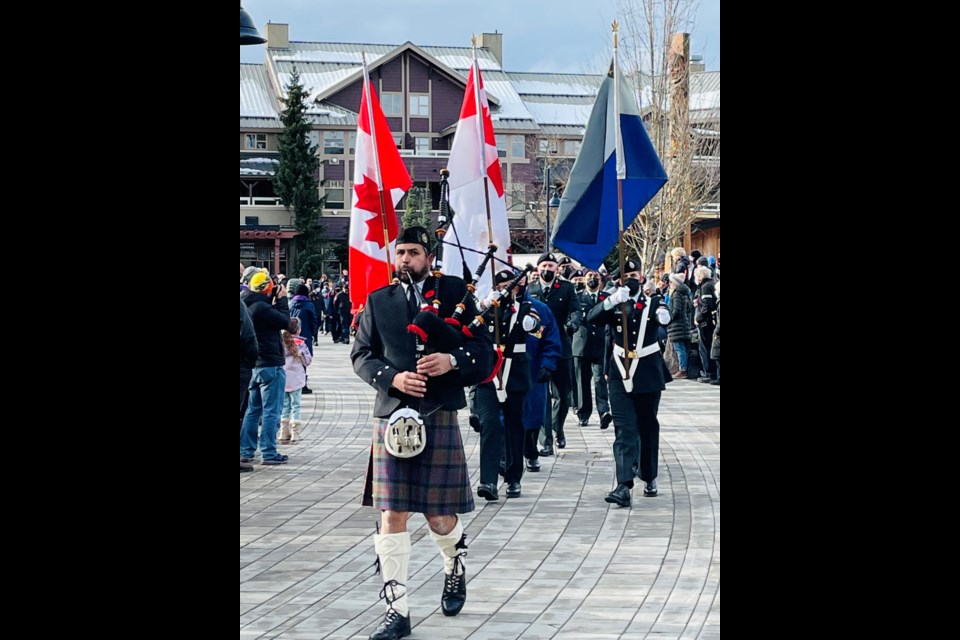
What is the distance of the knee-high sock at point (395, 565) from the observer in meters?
6.24

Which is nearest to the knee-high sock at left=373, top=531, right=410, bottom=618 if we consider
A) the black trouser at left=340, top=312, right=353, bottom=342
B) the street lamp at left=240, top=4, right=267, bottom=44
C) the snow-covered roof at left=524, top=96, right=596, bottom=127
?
the street lamp at left=240, top=4, right=267, bottom=44

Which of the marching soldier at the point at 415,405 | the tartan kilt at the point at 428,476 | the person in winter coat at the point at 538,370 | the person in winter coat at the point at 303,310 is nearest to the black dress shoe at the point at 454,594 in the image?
the marching soldier at the point at 415,405

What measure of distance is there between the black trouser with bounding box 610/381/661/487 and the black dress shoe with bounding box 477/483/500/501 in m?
1.03

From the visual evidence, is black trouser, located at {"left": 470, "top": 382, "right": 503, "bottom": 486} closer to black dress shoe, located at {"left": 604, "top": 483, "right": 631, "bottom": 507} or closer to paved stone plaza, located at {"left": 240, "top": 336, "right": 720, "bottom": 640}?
paved stone plaza, located at {"left": 240, "top": 336, "right": 720, "bottom": 640}

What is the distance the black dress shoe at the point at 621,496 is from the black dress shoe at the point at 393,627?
406 centimetres

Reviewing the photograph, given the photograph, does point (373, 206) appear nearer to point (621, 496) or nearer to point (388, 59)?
point (621, 496)

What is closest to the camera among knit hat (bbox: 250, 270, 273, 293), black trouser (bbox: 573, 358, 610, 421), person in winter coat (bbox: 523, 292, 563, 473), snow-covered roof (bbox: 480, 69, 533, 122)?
person in winter coat (bbox: 523, 292, 563, 473)

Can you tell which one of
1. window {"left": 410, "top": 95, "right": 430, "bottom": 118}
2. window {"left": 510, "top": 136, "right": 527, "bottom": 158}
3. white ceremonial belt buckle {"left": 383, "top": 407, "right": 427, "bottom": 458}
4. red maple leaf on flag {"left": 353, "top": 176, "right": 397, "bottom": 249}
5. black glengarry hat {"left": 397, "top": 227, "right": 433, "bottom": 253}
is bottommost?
white ceremonial belt buckle {"left": 383, "top": 407, "right": 427, "bottom": 458}

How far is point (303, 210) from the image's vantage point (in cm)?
6347

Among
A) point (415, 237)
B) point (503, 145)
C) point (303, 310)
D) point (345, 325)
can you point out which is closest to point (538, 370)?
point (415, 237)

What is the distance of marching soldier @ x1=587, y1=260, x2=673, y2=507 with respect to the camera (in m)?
10.2

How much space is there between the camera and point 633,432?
10.3m
